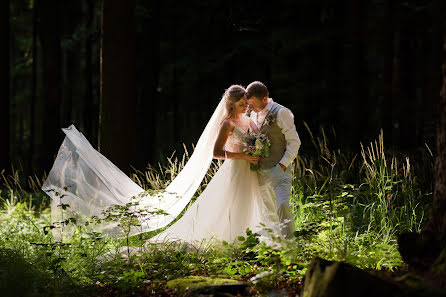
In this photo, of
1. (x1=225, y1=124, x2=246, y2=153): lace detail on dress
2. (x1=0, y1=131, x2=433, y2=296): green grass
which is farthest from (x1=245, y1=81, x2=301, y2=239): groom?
(x1=0, y1=131, x2=433, y2=296): green grass

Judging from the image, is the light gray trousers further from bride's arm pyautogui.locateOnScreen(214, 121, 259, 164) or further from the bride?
bride's arm pyautogui.locateOnScreen(214, 121, 259, 164)

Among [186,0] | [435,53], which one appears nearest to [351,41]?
[435,53]

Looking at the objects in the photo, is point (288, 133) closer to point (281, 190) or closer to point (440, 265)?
point (281, 190)

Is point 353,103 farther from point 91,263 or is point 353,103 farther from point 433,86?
point 91,263

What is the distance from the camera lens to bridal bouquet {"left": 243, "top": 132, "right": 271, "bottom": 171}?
6348 millimetres

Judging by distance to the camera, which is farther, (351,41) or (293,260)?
(351,41)

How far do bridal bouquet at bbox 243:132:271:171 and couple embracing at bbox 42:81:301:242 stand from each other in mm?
54

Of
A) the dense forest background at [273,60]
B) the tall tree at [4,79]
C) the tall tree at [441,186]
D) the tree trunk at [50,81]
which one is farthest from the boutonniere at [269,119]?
the tall tree at [4,79]

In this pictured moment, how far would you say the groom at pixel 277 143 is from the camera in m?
6.26

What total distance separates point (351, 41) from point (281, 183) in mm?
8138

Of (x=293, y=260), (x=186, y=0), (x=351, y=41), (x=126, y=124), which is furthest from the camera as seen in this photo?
(x=186, y=0)

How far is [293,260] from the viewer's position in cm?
517

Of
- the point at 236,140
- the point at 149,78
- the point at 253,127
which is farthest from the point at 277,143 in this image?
the point at 149,78

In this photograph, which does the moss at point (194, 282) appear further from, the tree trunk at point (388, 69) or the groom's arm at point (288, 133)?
the tree trunk at point (388, 69)
